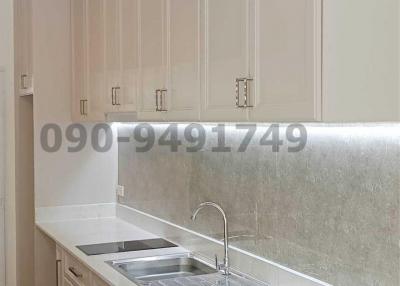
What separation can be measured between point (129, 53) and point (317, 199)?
1.51m

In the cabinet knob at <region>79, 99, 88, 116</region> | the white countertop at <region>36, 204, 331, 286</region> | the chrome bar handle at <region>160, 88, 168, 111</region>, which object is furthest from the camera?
the cabinet knob at <region>79, 99, 88, 116</region>

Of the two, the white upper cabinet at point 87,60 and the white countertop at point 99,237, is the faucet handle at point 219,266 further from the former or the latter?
the white upper cabinet at point 87,60

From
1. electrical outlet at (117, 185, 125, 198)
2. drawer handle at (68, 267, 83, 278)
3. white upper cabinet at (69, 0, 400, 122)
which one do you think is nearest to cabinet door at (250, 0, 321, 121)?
white upper cabinet at (69, 0, 400, 122)

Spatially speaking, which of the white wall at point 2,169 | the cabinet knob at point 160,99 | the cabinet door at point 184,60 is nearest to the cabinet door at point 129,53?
the cabinet knob at point 160,99

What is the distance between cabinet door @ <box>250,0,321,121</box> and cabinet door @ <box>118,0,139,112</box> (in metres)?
1.26

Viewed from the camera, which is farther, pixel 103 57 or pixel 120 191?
pixel 120 191

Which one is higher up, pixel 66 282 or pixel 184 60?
pixel 184 60

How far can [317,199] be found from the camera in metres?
2.34

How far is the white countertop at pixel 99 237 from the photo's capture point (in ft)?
9.70

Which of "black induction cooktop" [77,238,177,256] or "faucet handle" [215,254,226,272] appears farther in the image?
"black induction cooktop" [77,238,177,256]

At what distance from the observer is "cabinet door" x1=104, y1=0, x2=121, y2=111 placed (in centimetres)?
348

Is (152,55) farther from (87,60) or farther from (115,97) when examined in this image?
(87,60)

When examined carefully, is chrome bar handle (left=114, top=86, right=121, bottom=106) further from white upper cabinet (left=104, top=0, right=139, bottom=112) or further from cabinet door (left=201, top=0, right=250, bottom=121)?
cabinet door (left=201, top=0, right=250, bottom=121)


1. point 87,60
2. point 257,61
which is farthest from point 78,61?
point 257,61
